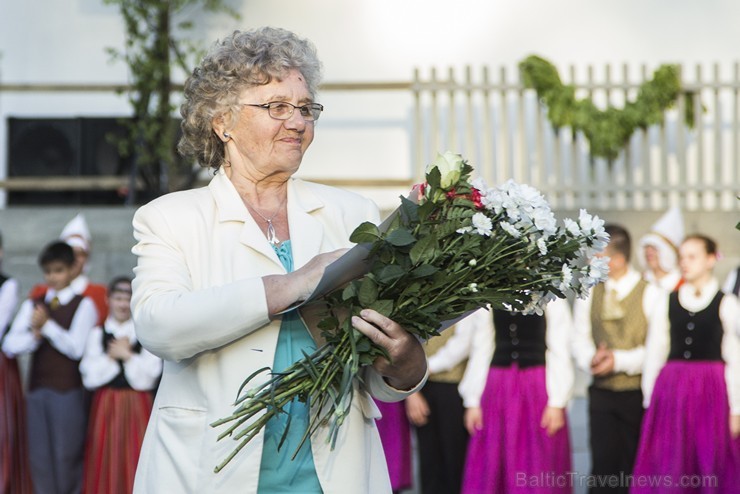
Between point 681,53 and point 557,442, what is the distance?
697cm

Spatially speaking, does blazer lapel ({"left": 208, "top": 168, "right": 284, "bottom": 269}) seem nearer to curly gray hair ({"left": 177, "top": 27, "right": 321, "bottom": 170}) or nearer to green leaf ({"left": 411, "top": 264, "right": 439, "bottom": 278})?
curly gray hair ({"left": 177, "top": 27, "right": 321, "bottom": 170})

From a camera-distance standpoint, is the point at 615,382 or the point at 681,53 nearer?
the point at 615,382

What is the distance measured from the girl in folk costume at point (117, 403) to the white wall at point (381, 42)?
5.66 meters

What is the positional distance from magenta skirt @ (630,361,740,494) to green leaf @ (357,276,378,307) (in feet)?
17.2

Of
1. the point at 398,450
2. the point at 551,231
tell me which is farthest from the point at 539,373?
the point at 551,231

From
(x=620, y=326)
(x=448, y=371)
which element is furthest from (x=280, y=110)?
(x=448, y=371)

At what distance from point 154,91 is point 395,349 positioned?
1052 cm

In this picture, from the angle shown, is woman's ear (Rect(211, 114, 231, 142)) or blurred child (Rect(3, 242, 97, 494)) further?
blurred child (Rect(3, 242, 97, 494))

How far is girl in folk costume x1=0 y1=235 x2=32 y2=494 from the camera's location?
8195mm

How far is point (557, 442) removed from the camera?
7699 mm

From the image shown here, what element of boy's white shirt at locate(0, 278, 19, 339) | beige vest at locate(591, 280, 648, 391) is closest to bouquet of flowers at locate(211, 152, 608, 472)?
beige vest at locate(591, 280, 648, 391)

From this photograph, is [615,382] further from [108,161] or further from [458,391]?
[108,161]

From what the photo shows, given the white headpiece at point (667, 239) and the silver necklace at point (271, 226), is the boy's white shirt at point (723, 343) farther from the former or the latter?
the silver necklace at point (271, 226)

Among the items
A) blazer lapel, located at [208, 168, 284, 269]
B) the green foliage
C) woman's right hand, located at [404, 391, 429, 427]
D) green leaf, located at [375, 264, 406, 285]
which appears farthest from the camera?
the green foliage
